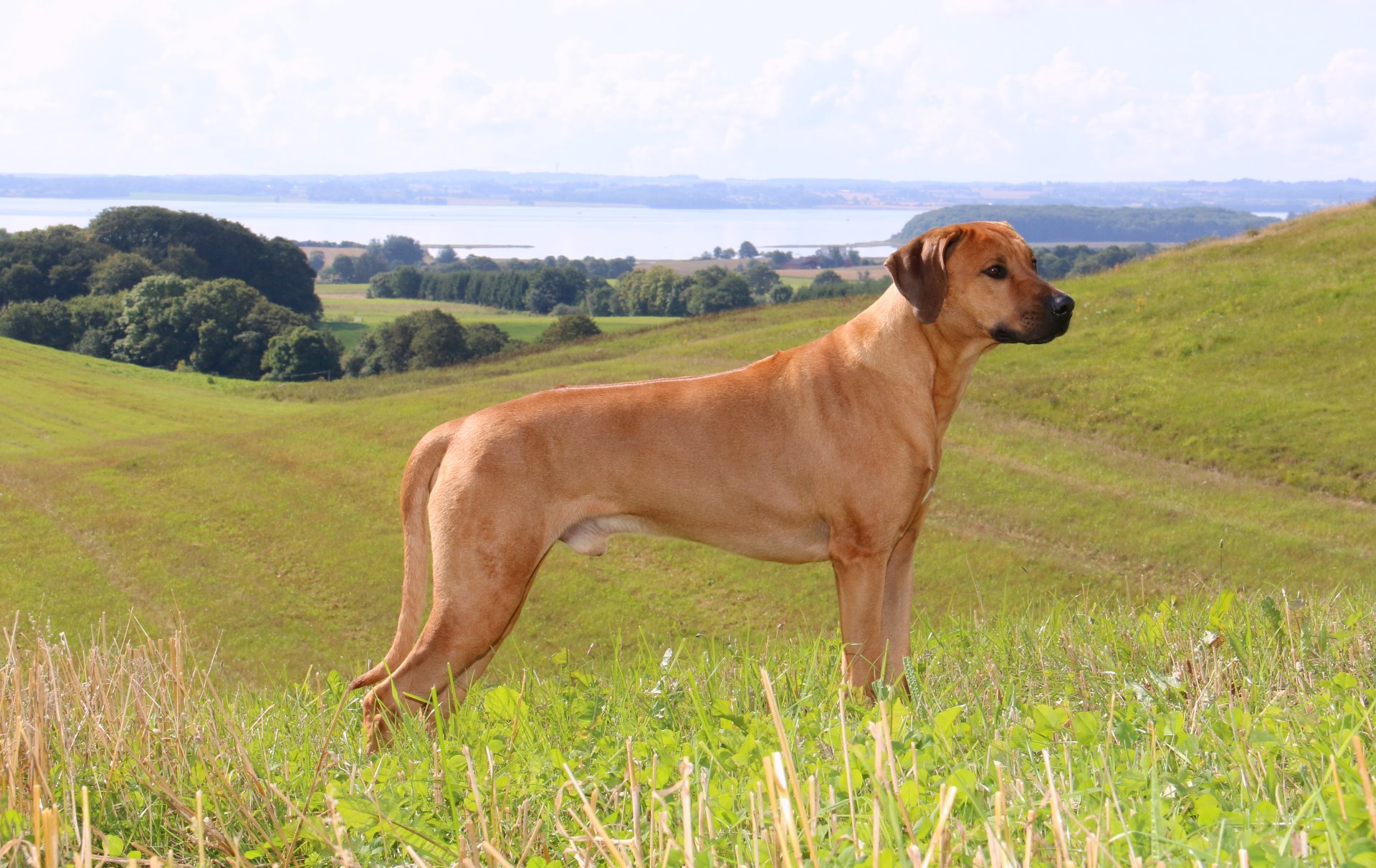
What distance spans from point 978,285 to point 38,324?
3914 inches

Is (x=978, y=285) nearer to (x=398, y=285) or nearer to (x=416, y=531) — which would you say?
(x=416, y=531)

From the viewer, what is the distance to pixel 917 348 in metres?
6.80

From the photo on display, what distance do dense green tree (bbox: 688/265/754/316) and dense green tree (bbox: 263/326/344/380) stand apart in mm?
36301

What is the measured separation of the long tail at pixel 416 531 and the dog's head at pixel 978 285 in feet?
9.21

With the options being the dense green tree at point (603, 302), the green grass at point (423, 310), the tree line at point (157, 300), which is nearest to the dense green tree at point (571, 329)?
the green grass at point (423, 310)

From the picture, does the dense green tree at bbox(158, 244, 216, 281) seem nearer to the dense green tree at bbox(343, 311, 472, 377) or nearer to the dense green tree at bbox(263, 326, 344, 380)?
the dense green tree at bbox(263, 326, 344, 380)

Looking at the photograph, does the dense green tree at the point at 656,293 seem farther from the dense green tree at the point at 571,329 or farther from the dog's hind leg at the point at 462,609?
the dog's hind leg at the point at 462,609

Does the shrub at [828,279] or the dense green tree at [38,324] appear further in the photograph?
the shrub at [828,279]

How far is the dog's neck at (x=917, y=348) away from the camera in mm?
6781

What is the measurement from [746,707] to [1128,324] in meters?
38.5

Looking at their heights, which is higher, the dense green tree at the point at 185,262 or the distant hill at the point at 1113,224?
the distant hill at the point at 1113,224

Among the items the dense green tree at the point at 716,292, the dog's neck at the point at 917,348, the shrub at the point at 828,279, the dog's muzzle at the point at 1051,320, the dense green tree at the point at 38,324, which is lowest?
the dense green tree at the point at 38,324

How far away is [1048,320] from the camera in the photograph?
6508mm

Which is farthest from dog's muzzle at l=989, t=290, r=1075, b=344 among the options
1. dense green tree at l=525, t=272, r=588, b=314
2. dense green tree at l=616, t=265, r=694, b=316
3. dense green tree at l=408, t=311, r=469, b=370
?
dense green tree at l=525, t=272, r=588, b=314
